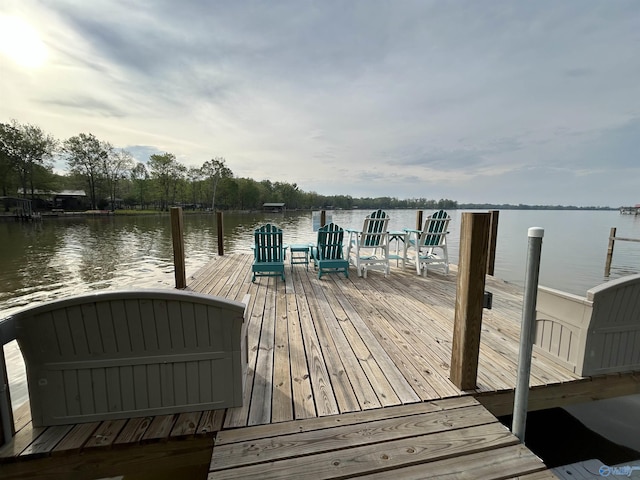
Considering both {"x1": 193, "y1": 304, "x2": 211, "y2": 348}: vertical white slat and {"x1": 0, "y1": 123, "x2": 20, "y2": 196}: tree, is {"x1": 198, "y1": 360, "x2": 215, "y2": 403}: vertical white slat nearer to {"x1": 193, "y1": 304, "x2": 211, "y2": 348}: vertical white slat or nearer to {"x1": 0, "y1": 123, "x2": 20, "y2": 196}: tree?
{"x1": 193, "y1": 304, "x2": 211, "y2": 348}: vertical white slat

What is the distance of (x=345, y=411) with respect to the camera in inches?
64.3

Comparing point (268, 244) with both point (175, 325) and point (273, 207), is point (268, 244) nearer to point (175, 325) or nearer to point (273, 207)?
point (175, 325)

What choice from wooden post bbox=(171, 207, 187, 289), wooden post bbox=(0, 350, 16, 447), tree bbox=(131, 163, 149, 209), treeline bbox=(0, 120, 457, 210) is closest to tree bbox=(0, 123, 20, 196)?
treeline bbox=(0, 120, 457, 210)

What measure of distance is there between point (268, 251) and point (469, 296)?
138 inches

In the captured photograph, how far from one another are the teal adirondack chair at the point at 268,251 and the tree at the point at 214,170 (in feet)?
156

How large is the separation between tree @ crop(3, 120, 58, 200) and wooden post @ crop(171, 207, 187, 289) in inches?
1669

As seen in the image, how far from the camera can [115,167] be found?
4041 centimetres

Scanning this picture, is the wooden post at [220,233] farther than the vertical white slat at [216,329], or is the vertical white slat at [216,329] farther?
the wooden post at [220,233]

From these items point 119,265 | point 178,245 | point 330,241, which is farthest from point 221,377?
point 119,265

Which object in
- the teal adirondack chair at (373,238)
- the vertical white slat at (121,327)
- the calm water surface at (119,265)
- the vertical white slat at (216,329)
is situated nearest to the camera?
the vertical white slat at (121,327)

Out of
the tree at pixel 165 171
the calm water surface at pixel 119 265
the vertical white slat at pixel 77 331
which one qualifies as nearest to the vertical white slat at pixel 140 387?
the vertical white slat at pixel 77 331

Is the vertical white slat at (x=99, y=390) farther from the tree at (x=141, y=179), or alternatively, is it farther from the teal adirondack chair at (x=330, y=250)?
the tree at (x=141, y=179)

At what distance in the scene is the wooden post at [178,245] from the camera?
4340mm

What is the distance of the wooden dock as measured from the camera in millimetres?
1285
